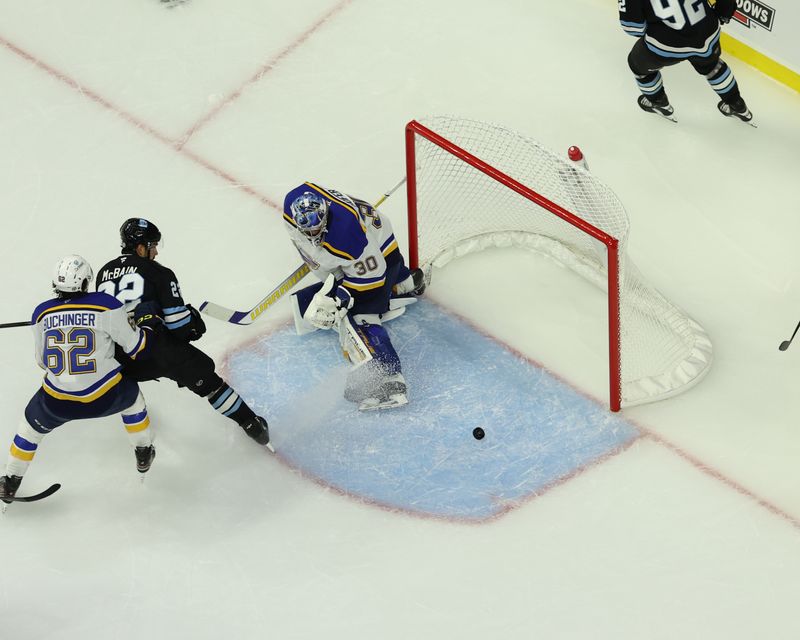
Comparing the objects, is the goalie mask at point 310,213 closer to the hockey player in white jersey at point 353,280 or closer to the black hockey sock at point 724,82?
the hockey player in white jersey at point 353,280

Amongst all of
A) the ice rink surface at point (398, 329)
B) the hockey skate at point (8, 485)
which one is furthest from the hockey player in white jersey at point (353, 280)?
the hockey skate at point (8, 485)

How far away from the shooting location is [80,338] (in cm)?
443

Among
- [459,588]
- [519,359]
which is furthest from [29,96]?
[459,588]

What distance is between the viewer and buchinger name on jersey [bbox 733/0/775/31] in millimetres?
5652

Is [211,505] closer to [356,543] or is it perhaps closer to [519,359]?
[356,543]

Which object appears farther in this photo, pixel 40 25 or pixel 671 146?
pixel 40 25

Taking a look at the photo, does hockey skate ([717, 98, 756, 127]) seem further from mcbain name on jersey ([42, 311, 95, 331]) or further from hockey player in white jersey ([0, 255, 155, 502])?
mcbain name on jersey ([42, 311, 95, 331])

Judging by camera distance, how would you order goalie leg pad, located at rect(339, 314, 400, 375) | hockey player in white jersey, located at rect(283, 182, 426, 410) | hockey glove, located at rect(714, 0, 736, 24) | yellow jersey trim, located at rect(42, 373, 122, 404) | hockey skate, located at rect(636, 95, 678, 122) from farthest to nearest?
hockey skate, located at rect(636, 95, 678, 122)
hockey glove, located at rect(714, 0, 736, 24)
goalie leg pad, located at rect(339, 314, 400, 375)
hockey player in white jersey, located at rect(283, 182, 426, 410)
yellow jersey trim, located at rect(42, 373, 122, 404)

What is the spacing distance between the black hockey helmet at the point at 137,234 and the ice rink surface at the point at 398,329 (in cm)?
61

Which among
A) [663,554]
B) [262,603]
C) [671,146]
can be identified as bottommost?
[262,603]

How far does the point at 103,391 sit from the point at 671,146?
7.91 feet

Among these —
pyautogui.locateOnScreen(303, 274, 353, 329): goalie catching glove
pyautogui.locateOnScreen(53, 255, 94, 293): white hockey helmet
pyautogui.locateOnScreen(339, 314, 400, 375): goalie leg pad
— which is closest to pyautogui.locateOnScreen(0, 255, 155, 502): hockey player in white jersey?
pyautogui.locateOnScreen(53, 255, 94, 293): white hockey helmet

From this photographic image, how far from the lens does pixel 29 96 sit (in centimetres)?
606

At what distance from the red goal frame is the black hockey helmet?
895 millimetres
